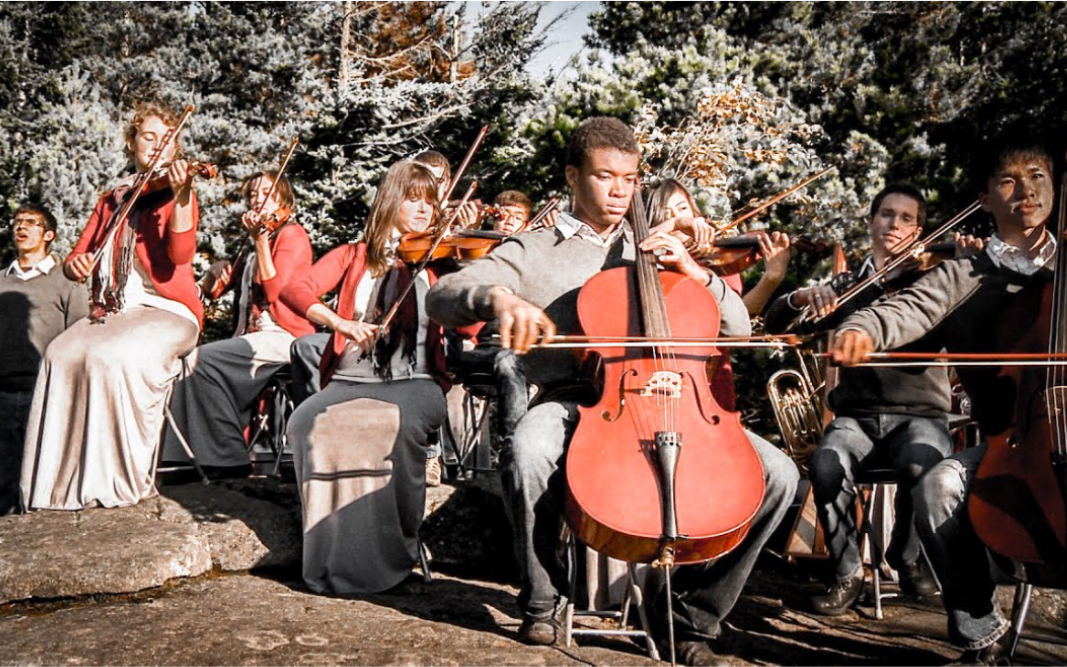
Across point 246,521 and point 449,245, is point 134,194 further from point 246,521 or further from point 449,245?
point 246,521

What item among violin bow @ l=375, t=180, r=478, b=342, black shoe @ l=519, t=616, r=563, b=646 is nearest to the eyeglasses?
violin bow @ l=375, t=180, r=478, b=342

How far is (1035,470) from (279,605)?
92.2 inches

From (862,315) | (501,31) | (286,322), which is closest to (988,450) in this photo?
(862,315)

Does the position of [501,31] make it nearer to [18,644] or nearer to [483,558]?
[483,558]

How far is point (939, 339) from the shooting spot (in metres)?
3.20

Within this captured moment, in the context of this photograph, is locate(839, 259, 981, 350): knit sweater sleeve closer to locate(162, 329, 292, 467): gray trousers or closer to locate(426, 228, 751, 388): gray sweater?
locate(426, 228, 751, 388): gray sweater

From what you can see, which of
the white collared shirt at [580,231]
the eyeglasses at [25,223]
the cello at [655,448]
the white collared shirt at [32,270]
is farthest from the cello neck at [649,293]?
the eyeglasses at [25,223]

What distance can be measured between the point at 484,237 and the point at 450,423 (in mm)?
1310

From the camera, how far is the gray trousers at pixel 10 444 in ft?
15.9

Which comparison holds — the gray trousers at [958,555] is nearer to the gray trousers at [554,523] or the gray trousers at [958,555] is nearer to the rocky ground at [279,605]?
the rocky ground at [279,605]

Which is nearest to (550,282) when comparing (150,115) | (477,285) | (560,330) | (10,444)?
(560,330)

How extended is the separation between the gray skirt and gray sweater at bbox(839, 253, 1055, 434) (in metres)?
1.72

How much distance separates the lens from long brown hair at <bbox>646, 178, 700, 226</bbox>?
4020 millimetres

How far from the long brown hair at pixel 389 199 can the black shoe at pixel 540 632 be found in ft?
5.87
